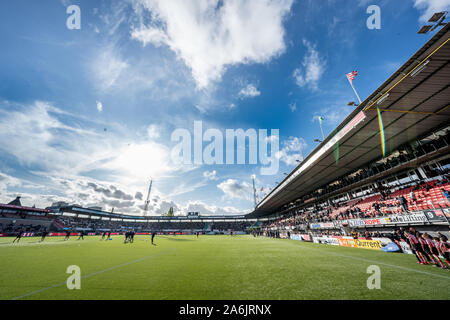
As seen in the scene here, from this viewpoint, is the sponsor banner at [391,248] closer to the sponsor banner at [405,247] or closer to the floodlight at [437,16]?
the sponsor banner at [405,247]

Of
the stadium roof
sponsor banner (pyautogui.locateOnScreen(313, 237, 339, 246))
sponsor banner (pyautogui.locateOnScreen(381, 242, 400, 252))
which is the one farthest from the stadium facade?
sponsor banner (pyautogui.locateOnScreen(381, 242, 400, 252))

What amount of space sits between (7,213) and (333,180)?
84071 millimetres

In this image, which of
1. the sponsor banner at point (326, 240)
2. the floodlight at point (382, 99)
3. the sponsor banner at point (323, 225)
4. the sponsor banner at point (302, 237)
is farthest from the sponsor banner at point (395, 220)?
the floodlight at point (382, 99)

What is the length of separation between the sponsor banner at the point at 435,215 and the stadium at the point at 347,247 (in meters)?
0.06

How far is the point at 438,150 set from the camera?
15336 millimetres

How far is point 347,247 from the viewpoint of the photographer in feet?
55.6

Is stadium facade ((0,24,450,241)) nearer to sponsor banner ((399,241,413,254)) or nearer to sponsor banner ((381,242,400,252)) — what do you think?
sponsor banner ((399,241,413,254))

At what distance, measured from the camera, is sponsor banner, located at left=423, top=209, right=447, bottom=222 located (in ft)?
38.3

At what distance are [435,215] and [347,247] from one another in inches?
292

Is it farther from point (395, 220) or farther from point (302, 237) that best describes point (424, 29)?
point (302, 237)

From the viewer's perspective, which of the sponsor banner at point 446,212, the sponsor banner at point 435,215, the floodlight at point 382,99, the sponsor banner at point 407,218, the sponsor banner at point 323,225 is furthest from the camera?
the sponsor banner at point 323,225

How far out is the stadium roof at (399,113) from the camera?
31.7 ft

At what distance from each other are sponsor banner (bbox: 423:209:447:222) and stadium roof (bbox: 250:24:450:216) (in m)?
7.58
